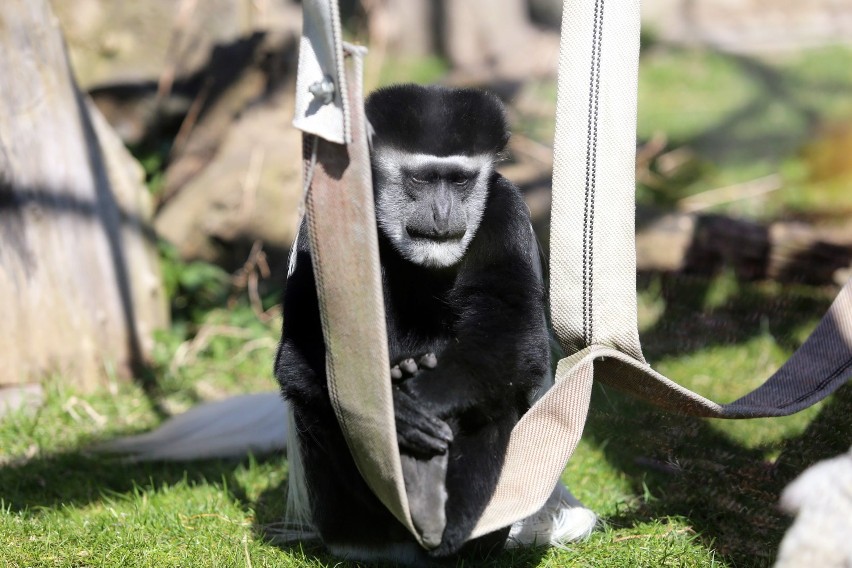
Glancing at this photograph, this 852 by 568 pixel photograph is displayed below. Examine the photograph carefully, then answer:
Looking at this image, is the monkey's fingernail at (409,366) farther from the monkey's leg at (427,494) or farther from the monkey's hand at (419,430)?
the monkey's leg at (427,494)

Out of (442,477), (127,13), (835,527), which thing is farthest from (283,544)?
(127,13)

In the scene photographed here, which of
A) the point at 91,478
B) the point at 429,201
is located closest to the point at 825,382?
the point at 429,201

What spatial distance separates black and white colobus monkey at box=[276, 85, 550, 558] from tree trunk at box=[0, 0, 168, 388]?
1721 mm

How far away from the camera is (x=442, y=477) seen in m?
2.13

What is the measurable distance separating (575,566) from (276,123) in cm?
361

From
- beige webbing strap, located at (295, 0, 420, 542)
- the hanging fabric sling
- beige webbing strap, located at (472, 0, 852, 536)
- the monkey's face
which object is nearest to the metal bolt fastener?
beige webbing strap, located at (295, 0, 420, 542)

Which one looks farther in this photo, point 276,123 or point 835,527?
point 276,123

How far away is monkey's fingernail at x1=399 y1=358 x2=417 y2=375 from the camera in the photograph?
2.19m

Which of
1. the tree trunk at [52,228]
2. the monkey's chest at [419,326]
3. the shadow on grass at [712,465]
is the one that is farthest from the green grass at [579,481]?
the monkey's chest at [419,326]

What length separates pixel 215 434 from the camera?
11.1ft

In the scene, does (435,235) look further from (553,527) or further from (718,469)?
(718,469)

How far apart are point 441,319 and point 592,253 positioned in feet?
1.83

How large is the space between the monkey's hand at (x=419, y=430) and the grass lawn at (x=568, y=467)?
1.74 ft

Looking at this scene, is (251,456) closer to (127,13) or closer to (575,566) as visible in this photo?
(575,566)
